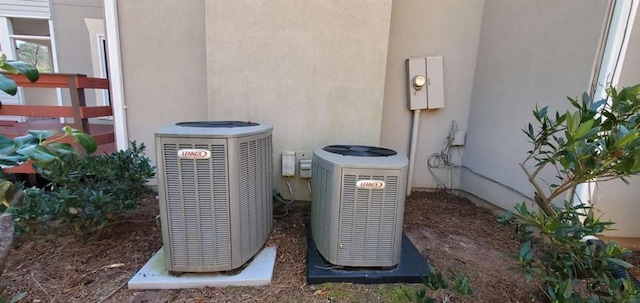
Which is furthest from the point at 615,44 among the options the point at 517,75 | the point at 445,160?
the point at 445,160

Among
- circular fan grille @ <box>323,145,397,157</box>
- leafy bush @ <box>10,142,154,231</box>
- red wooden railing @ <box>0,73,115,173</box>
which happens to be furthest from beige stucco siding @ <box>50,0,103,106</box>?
circular fan grille @ <box>323,145,397,157</box>

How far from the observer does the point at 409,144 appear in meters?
3.45

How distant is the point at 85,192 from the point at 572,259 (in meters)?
2.97

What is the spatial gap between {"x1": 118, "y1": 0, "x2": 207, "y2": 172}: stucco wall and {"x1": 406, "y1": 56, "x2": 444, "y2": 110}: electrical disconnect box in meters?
2.46

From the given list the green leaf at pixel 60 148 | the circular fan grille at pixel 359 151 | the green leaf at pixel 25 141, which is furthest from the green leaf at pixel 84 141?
the circular fan grille at pixel 359 151

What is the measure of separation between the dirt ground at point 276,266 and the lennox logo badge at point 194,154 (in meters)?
0.83

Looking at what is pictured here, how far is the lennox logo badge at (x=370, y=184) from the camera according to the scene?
5.61 ft

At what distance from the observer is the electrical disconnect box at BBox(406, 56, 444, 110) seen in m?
3.20

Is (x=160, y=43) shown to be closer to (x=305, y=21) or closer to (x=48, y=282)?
(x=305, y=21)

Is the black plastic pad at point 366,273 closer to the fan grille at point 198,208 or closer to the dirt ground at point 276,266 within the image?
the dirt ground at point 276,266

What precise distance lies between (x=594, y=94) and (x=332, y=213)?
7.24 feet

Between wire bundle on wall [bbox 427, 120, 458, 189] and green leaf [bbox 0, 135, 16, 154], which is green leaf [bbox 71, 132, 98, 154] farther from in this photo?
wire bundle on wall [bbox 427, 120, 458, 189]

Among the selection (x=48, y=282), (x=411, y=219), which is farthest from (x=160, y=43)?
(x=411, y=219)

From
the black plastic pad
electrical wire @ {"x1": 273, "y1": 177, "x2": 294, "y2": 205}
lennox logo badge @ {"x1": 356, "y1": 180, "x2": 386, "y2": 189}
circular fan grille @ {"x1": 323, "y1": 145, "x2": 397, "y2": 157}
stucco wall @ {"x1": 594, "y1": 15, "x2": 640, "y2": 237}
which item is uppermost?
circular fan grille @ {"x1": 323, "y1": 145, "x2": 397, "y2": 157}
